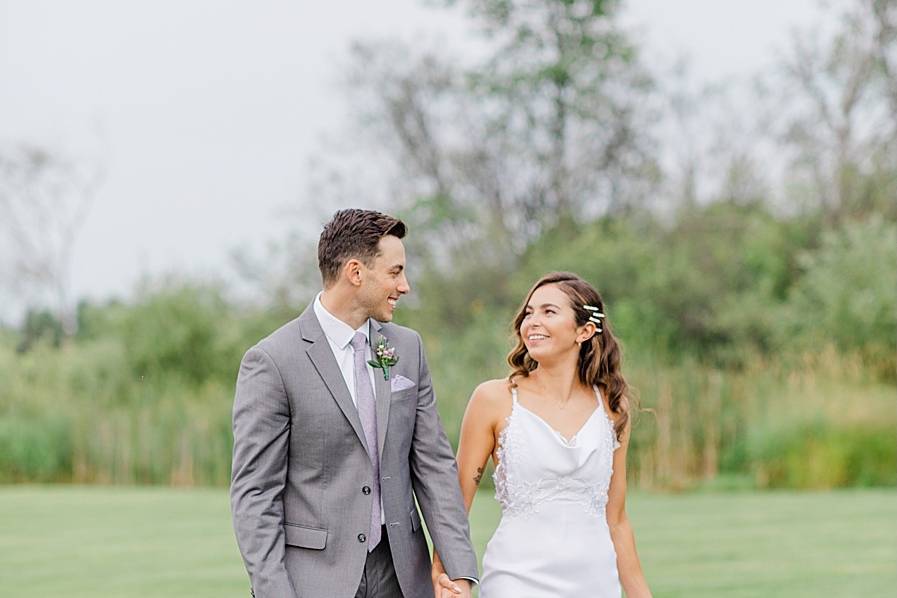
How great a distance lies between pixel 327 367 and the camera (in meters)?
4.20

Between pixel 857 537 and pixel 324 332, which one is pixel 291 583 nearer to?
pixel 324 332

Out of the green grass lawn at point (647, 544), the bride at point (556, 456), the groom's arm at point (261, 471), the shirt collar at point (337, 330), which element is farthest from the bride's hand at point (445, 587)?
the green grass lawn at point (647, 544)

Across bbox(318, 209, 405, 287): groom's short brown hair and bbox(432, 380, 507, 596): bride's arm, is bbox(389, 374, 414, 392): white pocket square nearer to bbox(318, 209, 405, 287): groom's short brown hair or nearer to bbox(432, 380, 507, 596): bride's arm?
bbox(318, 209, 405, 287): groom's short brown hair

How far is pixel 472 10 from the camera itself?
110 ft

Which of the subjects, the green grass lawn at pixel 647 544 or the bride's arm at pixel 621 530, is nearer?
the bride's arm at pixel 621 530

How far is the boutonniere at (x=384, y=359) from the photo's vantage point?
4250mm

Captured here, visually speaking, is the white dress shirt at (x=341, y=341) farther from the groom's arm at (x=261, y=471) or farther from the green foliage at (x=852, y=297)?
the green foliage at (x=852, y=297)

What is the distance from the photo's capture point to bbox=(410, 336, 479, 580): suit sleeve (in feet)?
14.2

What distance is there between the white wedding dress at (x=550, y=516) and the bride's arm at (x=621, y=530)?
9 centimetres

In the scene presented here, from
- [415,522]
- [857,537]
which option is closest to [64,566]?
[857,537]

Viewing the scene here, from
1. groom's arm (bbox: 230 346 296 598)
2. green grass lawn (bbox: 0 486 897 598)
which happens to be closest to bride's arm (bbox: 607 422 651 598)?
groom's arm (bbox: 230 346 296 598)

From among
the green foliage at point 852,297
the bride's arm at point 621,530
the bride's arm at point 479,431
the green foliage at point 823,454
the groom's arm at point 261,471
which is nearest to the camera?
the groom's arm at point 261,471

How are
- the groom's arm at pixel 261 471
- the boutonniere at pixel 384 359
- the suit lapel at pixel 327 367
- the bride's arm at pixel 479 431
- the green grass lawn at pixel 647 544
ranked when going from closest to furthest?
the groom's arm at pixel 261 471 < the suit lapel at pixel 327 367 < the boutonniere at pixel 384 359 < the bride's arm at pixel 479 431 < the green grass lawn at pixel 647 544

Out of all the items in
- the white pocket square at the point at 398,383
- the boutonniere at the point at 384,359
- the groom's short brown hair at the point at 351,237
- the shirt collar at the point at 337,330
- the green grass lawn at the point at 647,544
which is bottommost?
the green grass lawn at the point at 647,544
